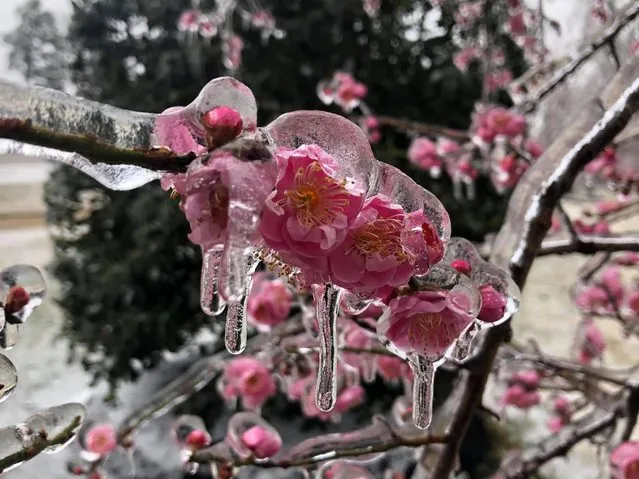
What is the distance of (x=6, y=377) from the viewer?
18.1 inches

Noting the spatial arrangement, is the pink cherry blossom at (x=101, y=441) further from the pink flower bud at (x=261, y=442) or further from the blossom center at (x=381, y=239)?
the blossom center at (x=381, y=239)

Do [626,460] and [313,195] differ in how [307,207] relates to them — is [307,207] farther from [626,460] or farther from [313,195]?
[626,460]

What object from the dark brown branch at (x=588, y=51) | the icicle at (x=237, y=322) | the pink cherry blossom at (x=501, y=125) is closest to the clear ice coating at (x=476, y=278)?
the icicle at (x=237, y=322)

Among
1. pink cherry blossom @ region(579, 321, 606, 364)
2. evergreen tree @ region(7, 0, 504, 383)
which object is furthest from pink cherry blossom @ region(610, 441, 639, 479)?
evergreen tree @ region(7, 0, 504, 383)

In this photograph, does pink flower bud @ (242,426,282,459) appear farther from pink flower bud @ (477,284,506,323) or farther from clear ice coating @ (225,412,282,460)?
pink flower bud @ (477,284,506,323)

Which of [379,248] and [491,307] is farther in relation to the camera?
[491,307]

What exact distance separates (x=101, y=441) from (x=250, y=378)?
1.23ft

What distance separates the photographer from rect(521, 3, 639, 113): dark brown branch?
46.5 inches

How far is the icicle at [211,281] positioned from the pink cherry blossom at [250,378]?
1.13 m

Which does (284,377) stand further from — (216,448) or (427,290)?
(427,290)

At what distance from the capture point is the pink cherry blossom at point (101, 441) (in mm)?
1325

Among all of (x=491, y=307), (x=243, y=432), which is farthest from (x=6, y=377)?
(x=243, y=432)

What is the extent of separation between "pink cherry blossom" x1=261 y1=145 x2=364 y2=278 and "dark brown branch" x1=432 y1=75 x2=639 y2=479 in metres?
0.44

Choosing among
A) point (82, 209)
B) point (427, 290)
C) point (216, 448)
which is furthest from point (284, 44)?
point (427, 290)
